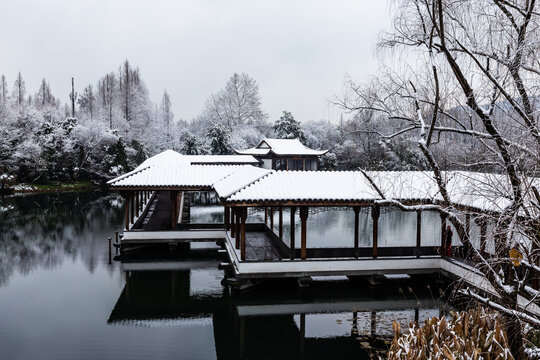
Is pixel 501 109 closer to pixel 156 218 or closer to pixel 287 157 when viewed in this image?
pixel 156 218

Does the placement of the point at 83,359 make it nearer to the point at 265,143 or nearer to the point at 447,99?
the point at 447,99

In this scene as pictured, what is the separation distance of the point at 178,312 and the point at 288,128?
5032 centimetres

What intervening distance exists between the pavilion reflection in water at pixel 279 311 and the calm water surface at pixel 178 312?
0.03m

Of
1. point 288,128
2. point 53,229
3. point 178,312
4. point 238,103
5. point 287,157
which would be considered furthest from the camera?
point 238,103

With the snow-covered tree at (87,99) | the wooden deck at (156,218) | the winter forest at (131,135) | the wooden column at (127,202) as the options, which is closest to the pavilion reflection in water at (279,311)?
the wooden column at (127,202)

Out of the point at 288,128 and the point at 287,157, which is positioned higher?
the point at 288,128

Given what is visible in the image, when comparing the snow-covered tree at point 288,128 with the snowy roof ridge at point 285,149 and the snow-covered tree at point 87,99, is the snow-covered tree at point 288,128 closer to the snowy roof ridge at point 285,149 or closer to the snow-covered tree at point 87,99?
the snowy roof ridge at point 285,149

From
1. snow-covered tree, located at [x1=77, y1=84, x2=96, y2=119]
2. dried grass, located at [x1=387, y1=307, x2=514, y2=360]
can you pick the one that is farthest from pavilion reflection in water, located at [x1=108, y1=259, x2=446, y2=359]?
snow-covered tree, located at [x1=77, y1=84, x2=96, y2=119]

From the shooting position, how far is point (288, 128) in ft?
204

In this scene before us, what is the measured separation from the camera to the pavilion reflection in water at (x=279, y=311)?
11.0m

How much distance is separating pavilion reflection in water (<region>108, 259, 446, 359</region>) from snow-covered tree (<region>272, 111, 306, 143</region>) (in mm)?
46267

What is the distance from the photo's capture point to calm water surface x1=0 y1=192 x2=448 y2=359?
1066 centimetres

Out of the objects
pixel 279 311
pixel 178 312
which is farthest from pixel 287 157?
pixel 178 312

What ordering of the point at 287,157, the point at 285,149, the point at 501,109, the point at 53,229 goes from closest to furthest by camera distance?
the point at 501,109, the point at 53,229, the point at 287,157, the point at 285,149
